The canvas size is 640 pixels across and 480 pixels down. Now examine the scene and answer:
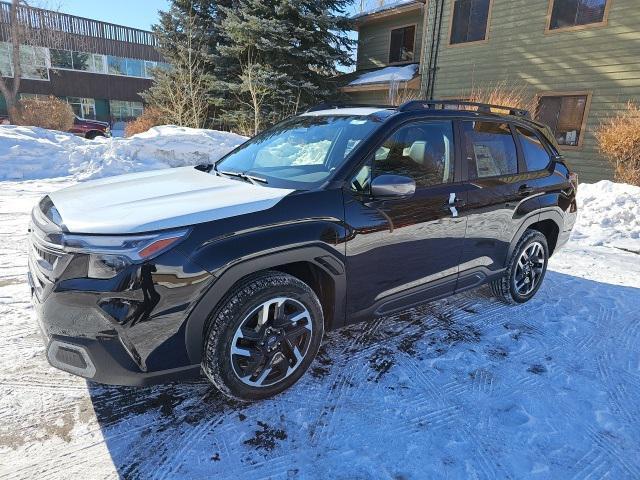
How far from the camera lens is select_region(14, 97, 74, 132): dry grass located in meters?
16.1

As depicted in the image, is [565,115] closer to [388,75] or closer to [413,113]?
[388,75]

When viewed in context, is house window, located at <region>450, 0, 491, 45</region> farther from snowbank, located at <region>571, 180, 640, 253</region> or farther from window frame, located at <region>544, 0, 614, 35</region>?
snowbank, located at <region>571, 180, 640, 253</region>

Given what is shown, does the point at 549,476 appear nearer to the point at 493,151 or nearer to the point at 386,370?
the point at 386,370

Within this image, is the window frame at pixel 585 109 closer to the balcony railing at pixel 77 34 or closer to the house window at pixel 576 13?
the house window at pixel 576 13

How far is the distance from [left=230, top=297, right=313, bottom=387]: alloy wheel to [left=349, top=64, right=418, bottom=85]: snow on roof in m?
13.6

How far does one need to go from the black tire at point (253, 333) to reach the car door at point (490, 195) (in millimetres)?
1546

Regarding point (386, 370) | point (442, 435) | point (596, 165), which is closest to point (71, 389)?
point (386, 370)

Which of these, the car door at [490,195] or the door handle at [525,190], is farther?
the door handle at [525,190]

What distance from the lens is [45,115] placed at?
16281 mm

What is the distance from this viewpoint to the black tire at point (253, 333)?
90.0 inches

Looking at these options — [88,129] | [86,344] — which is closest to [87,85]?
[88,129]

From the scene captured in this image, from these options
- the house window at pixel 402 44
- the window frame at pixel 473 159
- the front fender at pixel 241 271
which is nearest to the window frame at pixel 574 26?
the house window at pixel 402 44

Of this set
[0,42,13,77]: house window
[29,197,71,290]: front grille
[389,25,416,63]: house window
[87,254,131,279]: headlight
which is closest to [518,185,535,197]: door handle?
[87,254,131,279]: headlight

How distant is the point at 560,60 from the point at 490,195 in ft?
34.3
